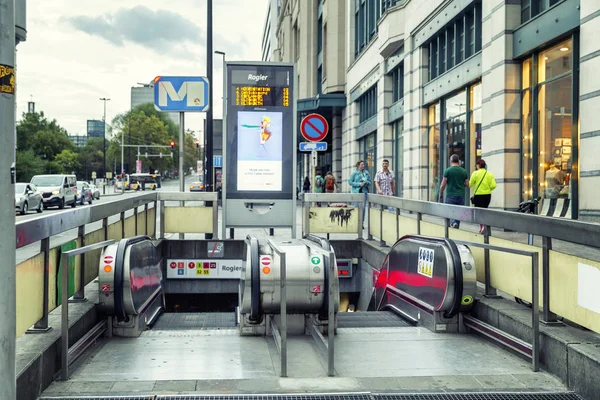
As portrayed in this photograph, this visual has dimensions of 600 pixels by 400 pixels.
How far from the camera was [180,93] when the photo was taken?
12562mm

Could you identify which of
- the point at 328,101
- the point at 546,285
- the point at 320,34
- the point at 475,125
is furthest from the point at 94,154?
the point at 546,285

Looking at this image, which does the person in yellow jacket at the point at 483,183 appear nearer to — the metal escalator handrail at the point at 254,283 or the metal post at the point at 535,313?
the metal escalator handrail at the point at 254,283

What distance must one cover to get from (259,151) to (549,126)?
567cm

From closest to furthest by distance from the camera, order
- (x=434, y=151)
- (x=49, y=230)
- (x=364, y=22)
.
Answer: (x=49, y=230) → (x=434, y=151) → (x=364, y=22)

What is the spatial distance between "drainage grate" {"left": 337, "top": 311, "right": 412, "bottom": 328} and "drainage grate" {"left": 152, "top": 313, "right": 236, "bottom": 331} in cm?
139

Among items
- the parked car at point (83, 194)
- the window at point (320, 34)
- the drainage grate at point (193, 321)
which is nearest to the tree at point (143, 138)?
the parked car at point (83, 194)

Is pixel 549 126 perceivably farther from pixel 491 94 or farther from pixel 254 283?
pixel 254 283

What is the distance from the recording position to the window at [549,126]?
12297 millimetres

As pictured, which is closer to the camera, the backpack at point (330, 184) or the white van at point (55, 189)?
the backpack at point (330, 184)

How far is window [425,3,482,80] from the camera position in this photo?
54.7 ft

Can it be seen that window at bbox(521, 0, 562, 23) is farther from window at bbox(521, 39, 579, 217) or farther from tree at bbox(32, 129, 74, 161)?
tree at bbox(32, 129, 74, 161)

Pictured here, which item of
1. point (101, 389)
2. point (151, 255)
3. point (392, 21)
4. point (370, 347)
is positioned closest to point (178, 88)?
point (151, 255)

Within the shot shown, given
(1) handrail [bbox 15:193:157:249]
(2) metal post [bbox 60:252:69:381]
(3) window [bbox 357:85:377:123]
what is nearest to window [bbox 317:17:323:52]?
(3) window [bbox 357:85:377:123]

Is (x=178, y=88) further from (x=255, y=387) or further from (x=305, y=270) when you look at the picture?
(x=255, y=387)
